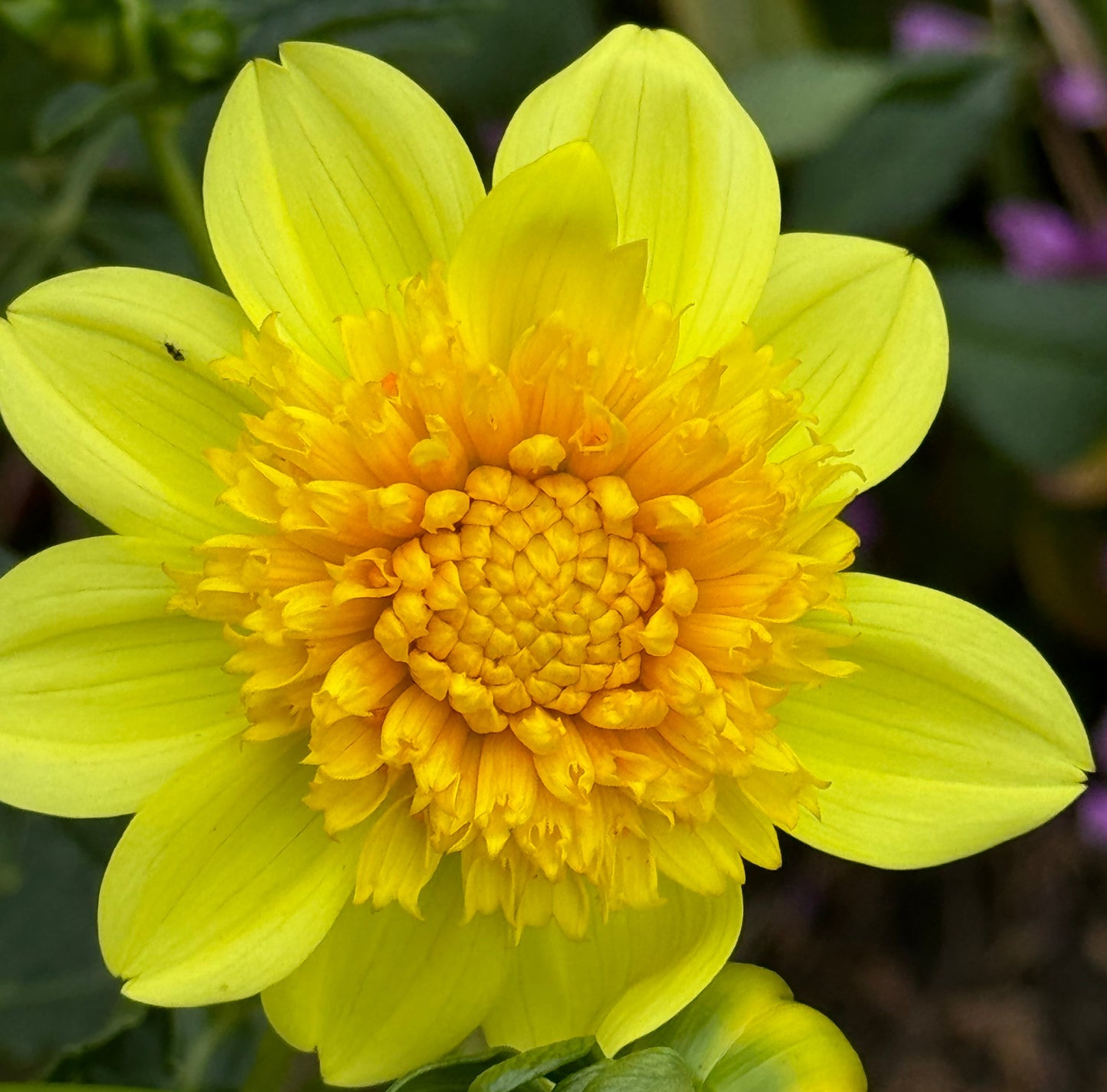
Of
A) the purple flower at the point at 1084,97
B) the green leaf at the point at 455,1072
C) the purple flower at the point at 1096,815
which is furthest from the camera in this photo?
the purple flower at the point at 1084,97

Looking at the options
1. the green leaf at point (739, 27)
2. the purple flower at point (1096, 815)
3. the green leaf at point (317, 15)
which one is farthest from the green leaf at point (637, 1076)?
the green leaf at point (739, 27)

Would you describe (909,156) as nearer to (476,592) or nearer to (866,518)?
(866,518)

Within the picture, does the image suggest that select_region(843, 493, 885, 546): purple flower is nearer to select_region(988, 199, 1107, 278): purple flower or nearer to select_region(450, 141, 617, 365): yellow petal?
select_region(988, 199, 1107, 278): purple flower

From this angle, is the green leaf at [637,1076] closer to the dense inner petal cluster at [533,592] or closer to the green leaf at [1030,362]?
the dense inner petal cluster at [533,592]

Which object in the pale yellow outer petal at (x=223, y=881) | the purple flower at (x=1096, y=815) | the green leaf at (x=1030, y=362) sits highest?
the pale yellow outer petal at (x=223, y=881)

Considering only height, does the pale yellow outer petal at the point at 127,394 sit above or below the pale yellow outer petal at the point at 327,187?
below

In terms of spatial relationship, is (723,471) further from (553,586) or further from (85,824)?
(85,824)
